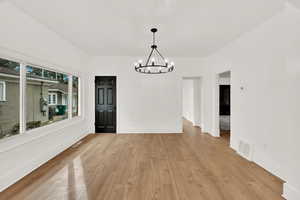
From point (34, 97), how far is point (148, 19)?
9.53 ft

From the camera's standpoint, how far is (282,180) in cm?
283

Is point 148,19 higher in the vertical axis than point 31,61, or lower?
higher

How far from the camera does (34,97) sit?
3.53 meters

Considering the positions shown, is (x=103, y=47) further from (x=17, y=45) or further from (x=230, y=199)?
(x=230, y=199)

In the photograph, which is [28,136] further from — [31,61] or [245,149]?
[245,149]

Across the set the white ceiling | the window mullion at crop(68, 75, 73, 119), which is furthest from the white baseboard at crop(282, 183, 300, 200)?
the window mullion at crop(68, 75, 73, 119)

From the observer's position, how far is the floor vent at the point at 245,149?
12.2 feet

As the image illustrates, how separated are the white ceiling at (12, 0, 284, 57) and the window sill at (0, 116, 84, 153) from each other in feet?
7.37

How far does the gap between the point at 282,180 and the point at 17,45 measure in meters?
5.11

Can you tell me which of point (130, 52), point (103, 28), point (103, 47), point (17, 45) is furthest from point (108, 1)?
point (130, 52)

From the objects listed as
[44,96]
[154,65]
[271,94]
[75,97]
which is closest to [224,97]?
[271,94]

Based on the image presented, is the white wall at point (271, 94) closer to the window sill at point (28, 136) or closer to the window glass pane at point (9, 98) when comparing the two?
the window sill at point (28, 136)

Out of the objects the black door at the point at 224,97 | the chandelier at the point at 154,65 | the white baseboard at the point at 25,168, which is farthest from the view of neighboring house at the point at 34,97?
the black door at the point at 224,97

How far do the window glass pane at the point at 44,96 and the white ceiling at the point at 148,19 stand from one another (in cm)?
108
